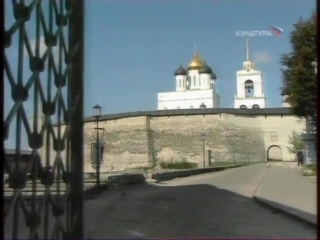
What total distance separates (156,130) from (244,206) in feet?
49.4

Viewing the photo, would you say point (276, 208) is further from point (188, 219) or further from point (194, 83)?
point (194, 83)

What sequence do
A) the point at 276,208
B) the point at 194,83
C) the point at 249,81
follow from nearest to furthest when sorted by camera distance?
the point at 249,81 → the point at 276,208 → the point at 194,83

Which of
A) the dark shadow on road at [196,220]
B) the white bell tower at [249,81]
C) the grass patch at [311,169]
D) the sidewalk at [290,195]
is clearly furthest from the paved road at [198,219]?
the white bell tower at [249,81]

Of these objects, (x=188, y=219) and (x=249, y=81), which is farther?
(x=249, y=81)

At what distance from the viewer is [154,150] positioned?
67.1 ft

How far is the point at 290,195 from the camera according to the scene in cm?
495

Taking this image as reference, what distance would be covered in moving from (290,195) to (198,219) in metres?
2.08

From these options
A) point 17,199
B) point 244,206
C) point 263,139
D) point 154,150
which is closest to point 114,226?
point 244,206

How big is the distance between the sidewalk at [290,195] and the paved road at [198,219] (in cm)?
10

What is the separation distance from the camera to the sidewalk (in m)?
3.48

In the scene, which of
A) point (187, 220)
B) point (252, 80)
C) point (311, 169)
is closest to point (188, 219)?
point (187, 220)

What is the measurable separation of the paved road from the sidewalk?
0.10 metres

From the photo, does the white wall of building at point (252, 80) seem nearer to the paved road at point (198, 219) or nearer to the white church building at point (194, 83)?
the white church building at point (194, 83)

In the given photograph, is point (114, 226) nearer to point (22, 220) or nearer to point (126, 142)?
point (22, 220)
